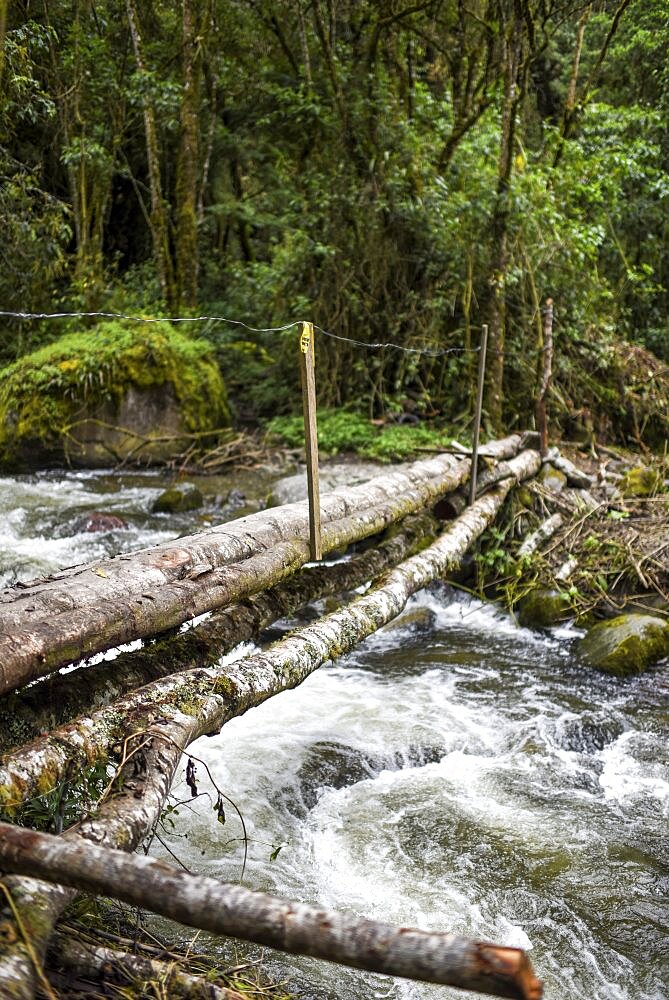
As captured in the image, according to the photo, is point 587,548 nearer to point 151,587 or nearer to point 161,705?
point 151,587

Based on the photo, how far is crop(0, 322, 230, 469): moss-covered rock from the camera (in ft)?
33.8

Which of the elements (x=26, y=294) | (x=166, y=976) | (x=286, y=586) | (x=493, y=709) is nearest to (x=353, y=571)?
(x=286, y=586)

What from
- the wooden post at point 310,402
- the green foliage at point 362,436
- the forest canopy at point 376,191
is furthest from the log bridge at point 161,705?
the forest canopy at point 376,191

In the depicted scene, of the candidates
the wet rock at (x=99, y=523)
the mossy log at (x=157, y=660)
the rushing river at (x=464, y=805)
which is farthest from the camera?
the wet rock at (x=99, y=523)

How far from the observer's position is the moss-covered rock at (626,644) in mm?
5930

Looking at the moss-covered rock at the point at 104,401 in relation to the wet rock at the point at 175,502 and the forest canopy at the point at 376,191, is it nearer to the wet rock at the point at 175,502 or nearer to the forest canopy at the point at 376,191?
the forest canopy at the point at 376,191

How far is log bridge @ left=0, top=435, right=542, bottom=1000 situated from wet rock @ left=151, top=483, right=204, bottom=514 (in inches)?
128

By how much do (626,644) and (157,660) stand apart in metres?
3.85

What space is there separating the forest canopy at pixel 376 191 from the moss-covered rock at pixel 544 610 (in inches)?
134

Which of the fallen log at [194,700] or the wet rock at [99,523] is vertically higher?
the fallen log at [194,700]

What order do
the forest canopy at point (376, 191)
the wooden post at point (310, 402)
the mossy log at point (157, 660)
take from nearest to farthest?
the mossy log at point (157, 660) < the wooden post at point (310, 402) < the forest canopy at point (376, 191)

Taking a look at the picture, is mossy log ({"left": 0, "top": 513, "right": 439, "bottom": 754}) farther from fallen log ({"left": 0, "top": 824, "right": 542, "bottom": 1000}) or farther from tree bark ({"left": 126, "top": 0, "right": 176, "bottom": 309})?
tree bark ({"left": 126, "top": 0, "right": 176, "bottom": 309})

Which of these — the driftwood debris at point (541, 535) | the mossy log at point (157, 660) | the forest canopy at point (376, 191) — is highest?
the forest canopy at point (376, 191)

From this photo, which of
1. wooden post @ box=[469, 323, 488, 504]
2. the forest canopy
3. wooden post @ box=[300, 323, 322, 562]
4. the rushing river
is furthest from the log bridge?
the forest canopy
